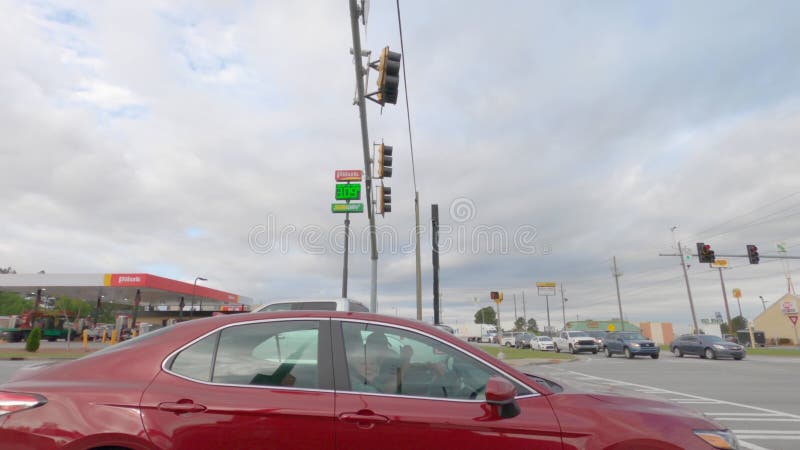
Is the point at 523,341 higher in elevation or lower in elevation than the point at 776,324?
lower

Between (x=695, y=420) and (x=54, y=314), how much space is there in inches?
2199

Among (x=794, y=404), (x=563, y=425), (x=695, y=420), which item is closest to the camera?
(x=563, y=425)

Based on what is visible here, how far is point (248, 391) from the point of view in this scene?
271 cm

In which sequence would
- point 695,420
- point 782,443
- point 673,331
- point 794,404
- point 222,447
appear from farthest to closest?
1. point 673,331
2. point 794,404
3. point 782,443
4. point 695,420
5. point 222,447

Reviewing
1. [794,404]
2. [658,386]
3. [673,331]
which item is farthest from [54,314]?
[673,331]

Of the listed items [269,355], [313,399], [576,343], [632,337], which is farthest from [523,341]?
[313,399]

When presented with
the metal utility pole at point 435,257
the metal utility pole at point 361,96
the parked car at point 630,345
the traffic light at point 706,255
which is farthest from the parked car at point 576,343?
the metal utility pole at point 361,96

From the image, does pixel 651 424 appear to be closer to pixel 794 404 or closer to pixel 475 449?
pixel 475 449

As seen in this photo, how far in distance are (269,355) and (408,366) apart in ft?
2.98

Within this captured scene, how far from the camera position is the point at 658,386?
12273mm

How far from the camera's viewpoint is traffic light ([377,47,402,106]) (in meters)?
7.68

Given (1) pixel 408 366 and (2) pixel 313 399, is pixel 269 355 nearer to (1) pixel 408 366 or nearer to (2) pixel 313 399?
(2) pixel 313 399

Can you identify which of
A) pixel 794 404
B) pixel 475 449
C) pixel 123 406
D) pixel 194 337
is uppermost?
pixel 194 337

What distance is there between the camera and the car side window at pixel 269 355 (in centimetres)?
280
